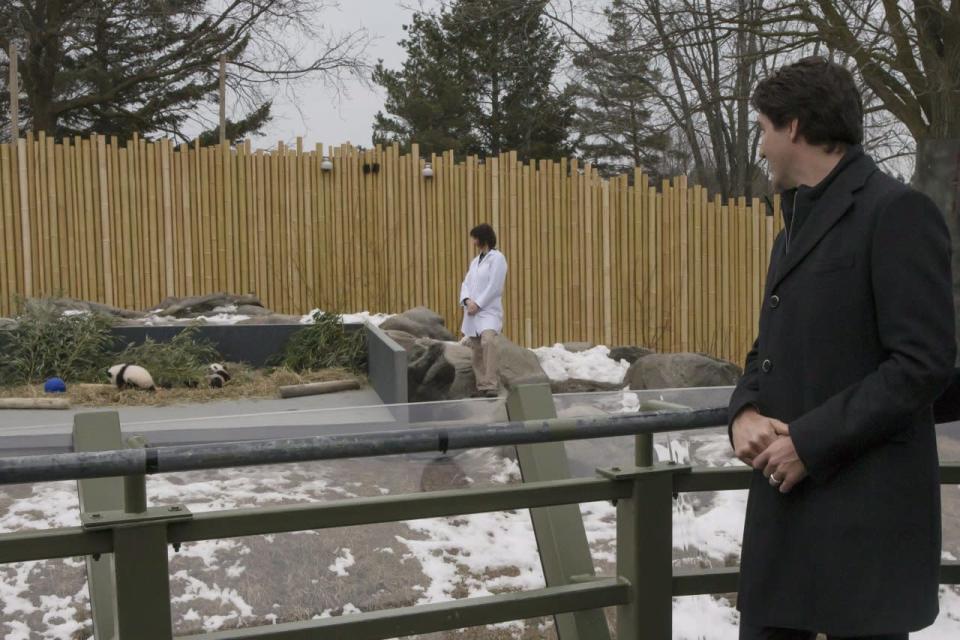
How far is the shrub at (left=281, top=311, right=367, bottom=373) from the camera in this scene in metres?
10.6

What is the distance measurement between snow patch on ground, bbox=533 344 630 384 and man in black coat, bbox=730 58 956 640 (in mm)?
9301

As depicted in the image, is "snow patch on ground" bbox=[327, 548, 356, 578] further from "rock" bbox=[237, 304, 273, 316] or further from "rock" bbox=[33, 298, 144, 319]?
"rock" bbox=[237, 304, 273, 316]

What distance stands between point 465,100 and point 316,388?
70.8 feet

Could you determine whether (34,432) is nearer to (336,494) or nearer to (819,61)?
(336,494)

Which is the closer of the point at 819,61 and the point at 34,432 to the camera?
the point at 819,61

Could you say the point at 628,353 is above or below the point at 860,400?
below

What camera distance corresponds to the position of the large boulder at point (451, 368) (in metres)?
9.61

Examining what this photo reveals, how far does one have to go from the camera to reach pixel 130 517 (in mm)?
1857

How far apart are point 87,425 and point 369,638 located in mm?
770

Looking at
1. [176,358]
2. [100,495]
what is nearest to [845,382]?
[100,495]

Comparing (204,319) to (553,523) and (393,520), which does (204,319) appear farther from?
(393,520)

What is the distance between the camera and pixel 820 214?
188cm

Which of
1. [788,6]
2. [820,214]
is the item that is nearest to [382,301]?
[788,6]

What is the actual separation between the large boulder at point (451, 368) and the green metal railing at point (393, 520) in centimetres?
650
